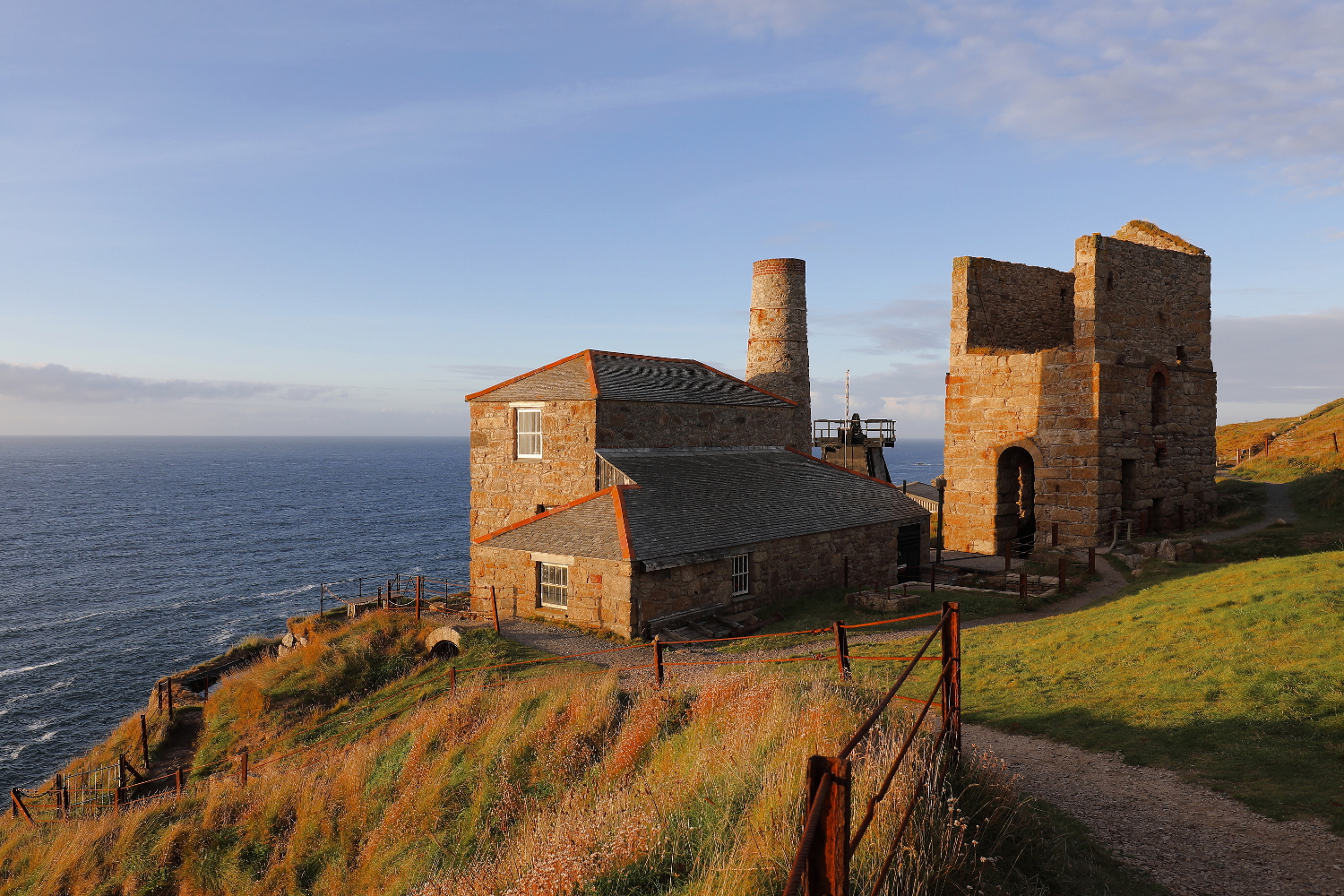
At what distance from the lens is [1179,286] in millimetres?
27688

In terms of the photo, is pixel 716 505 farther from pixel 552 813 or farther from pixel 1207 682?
pixel 552 813

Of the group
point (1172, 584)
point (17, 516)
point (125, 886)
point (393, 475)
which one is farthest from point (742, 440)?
point (393, 475)

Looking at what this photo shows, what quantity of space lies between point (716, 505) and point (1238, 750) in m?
13.9

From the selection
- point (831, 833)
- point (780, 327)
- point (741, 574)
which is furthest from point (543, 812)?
point (780, 327)

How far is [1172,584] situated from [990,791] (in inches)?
612

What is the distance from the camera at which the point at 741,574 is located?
20.4 metres

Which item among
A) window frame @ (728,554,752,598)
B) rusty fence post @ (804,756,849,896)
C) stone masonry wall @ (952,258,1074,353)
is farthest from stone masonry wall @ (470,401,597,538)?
rusty fence post @ (804,756,849,896)

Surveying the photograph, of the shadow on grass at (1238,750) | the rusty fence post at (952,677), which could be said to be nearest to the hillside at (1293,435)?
the shadow on grass at (1238,750)

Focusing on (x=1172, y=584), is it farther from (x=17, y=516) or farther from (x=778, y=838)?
(x=17, y=516)

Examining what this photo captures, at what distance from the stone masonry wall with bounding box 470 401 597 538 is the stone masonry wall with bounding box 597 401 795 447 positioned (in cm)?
73

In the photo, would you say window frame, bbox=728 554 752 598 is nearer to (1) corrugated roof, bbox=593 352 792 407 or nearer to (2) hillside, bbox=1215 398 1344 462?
(1) corrugated roof, bbox=593 352 792 407

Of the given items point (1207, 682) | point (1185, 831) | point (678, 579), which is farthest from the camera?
point (678, 579)

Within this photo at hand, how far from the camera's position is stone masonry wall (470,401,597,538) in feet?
73.4

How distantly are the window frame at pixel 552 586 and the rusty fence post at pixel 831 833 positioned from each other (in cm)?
1630
